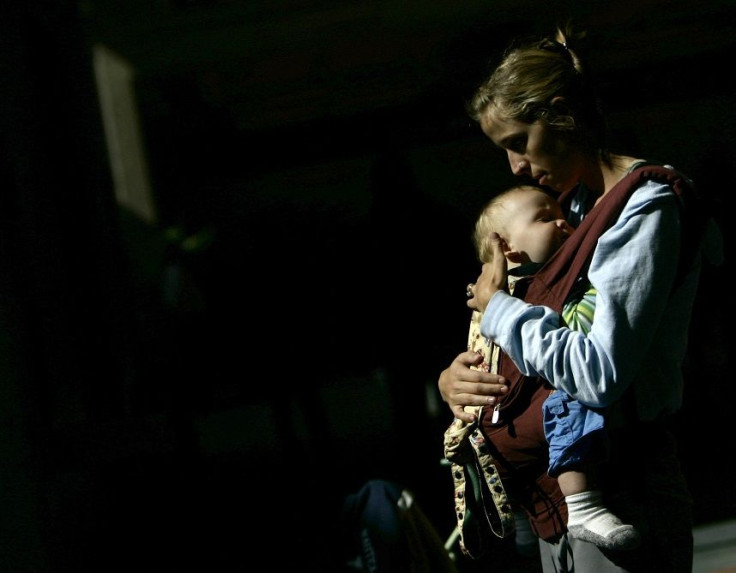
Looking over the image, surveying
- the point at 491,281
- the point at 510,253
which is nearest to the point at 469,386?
the point at 491,281

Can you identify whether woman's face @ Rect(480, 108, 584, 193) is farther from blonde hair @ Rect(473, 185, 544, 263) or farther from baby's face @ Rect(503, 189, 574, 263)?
blonde hair @ Rect(473, 185, 544, 263)

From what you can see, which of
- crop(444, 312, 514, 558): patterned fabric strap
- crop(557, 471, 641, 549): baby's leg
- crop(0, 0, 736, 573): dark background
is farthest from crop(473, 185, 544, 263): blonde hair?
crop(0, 0, 736, 573): dark background

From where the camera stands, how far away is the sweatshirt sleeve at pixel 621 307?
154 centimetres

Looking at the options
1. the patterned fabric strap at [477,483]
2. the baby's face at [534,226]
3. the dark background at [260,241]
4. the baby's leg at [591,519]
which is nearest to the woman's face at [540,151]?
the baby's face at [534,226]

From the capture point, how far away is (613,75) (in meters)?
4.06

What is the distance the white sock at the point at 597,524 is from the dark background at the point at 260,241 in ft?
7.98

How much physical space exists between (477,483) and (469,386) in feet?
0.85

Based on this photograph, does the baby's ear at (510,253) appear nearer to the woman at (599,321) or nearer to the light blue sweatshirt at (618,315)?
the woman at (599,321)

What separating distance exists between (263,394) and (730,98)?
2662 millimetres

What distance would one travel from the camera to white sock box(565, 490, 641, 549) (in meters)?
1.64

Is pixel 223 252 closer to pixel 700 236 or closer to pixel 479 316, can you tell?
pixel 479 316

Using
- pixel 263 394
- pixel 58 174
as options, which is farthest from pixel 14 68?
pixel 263 394

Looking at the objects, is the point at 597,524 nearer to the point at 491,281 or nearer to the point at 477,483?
the point at 477,483

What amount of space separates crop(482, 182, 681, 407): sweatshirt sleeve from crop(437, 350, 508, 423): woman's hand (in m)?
0.25
